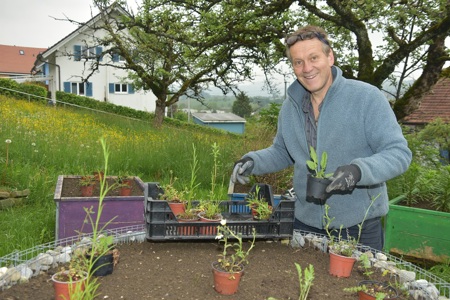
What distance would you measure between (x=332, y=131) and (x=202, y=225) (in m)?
0.90

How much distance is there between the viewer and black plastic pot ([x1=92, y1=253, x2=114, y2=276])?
1703 mm

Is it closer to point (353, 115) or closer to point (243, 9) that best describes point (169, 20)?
point (243, 9)

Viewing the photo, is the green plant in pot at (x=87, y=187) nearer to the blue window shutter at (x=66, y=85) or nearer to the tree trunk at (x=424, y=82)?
the tree trunk at (x=424, y=82)

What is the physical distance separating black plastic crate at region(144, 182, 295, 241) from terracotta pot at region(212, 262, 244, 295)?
33cm

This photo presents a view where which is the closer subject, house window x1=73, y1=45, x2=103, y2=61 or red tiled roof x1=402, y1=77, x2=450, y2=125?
red tiled roof x1=402, y1=77, x2=450, y2=125

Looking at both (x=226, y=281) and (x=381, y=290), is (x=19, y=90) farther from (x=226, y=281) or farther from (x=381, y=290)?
(x=381, y=290)

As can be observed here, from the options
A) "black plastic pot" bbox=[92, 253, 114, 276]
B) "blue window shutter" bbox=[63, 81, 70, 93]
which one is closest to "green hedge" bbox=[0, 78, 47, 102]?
"blue window shutter" bbox=[63, 81, 70, 93]

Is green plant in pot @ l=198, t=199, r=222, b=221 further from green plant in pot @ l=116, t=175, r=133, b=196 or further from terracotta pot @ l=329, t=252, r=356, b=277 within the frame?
green plant in pot @ l=116, t=175, r=133, b=196

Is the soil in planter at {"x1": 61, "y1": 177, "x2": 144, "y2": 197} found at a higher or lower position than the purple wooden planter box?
higher

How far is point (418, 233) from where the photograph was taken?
3814 mm

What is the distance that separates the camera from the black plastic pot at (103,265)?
1703 millimetres

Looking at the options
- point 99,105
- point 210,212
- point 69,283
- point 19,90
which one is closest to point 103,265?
point 69,283

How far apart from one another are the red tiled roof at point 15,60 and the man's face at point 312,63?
5082cm

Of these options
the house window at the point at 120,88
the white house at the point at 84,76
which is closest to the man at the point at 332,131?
the white house at the point at 84,76
